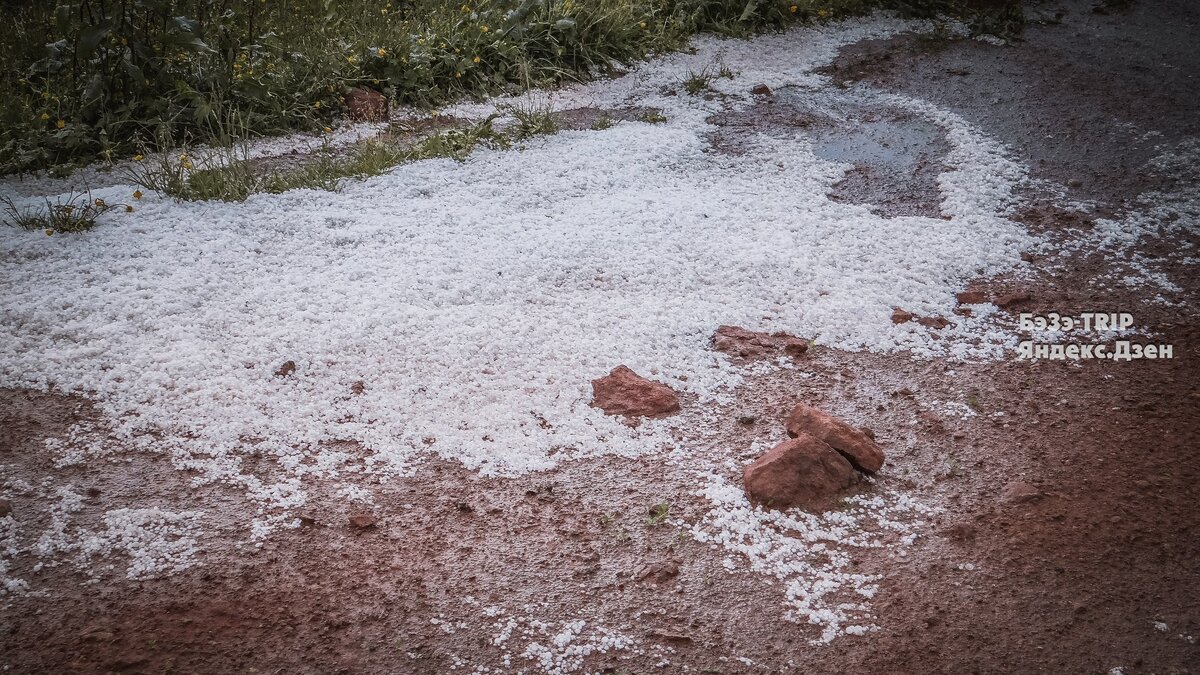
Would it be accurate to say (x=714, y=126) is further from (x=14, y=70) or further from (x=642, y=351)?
(x=14, y=70)

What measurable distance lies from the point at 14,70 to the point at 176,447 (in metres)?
4.00

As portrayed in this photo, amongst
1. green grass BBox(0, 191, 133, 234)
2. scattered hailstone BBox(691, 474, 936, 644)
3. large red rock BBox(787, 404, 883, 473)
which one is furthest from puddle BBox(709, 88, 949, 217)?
green grass BBox(0, 191, 133, 234)

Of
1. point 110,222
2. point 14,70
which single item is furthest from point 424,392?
point 14,70

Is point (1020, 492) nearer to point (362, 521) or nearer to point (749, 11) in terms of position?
point (362, 521)

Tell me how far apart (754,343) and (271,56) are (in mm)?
4014

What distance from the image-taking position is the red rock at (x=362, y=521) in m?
2.42

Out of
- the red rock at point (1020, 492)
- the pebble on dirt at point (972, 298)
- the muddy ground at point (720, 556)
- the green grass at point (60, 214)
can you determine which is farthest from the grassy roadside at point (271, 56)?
the red rock at point (1020, 492)

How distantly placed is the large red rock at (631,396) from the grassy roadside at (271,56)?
275cm

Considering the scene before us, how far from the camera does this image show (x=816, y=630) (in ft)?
6.86

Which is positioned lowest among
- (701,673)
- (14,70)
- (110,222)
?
(701,673)

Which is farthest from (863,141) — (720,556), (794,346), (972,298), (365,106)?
(720,556)

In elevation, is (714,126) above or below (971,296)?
above

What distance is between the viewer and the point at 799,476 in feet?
8.20

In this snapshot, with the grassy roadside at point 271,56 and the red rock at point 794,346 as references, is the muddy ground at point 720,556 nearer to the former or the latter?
the red rock at point 794,346
